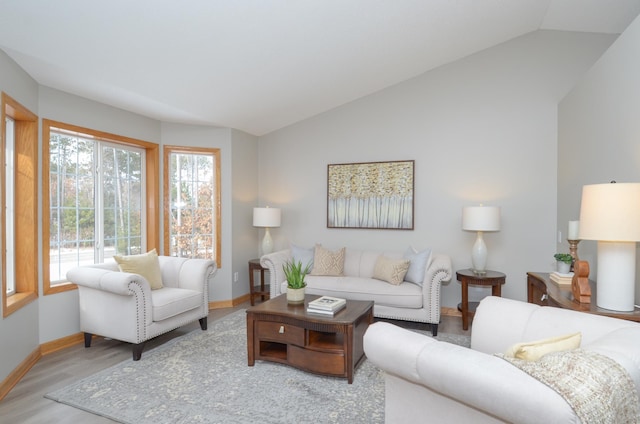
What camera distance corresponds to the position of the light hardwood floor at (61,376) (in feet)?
7.55

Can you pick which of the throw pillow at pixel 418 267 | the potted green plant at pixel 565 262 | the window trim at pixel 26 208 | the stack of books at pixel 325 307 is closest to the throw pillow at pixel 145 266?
the window trim at pixel 26 208

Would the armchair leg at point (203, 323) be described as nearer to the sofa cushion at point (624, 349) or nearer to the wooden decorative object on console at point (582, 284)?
the wooden decorative object on console at point (582, 284)

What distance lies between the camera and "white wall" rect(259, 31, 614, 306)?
4.24m

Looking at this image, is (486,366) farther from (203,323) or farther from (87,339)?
(87,339)

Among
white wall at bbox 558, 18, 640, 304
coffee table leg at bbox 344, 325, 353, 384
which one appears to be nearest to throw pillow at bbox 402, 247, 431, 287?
white wall at bbox 558, 18, 640, 304

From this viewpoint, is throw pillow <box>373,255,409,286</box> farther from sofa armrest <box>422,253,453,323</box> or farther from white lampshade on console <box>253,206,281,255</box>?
white lampshade on console <box>253,206,281,255</box>

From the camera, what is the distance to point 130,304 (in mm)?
3127

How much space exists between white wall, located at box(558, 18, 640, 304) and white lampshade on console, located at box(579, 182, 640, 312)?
1.59 feet

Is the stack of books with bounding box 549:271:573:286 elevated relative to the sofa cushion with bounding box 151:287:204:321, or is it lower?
elevated

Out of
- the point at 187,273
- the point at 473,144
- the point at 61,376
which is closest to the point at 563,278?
the point at 473,144

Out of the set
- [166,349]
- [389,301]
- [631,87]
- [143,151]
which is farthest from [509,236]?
[143,151]

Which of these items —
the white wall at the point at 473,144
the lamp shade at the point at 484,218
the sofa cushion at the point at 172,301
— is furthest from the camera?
the white wall at the point at 473,144

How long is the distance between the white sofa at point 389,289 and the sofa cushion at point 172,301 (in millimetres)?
954

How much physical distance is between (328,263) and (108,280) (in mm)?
2365
